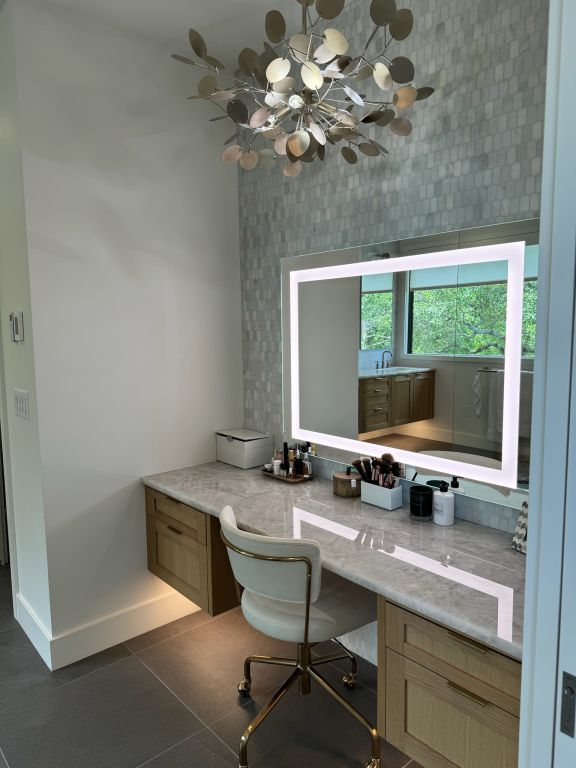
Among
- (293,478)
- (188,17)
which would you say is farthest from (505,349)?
(188,17)

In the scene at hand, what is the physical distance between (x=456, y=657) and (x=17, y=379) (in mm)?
2082

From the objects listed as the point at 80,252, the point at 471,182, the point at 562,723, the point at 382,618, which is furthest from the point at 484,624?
the point at 80,252

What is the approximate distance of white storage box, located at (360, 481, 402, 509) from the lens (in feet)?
6.59

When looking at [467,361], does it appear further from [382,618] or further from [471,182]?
[382,618]

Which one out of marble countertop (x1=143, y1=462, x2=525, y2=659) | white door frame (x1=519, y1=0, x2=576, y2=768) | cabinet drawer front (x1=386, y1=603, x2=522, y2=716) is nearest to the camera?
white door frame (x1=519, y1=0, x2=576, y2=768)

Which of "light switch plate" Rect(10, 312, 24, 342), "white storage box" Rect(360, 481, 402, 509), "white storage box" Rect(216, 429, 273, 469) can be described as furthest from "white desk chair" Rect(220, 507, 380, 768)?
"light switch plate" Rect(10, 312, 24, 342)

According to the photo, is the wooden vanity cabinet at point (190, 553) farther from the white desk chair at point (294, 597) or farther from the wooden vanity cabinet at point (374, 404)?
the wooden vanity cabinet at point (374, 404)

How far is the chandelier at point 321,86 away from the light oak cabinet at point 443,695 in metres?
1.53

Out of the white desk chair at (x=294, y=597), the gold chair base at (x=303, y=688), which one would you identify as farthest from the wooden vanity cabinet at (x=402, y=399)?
the gold chair base at (x=303, y=688)

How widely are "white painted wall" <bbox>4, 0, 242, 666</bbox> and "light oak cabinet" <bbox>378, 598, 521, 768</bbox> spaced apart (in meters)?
1.45

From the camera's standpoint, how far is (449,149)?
1810mm

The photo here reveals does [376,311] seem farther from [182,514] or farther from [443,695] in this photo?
[443,695]

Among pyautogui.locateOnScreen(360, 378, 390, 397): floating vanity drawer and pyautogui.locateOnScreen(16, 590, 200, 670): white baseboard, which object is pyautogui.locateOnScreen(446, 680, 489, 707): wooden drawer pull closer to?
pyautogui.locateOnScreen(360, 378, 390, 397): floating vanity drawer

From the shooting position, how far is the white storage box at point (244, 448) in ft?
8.57
